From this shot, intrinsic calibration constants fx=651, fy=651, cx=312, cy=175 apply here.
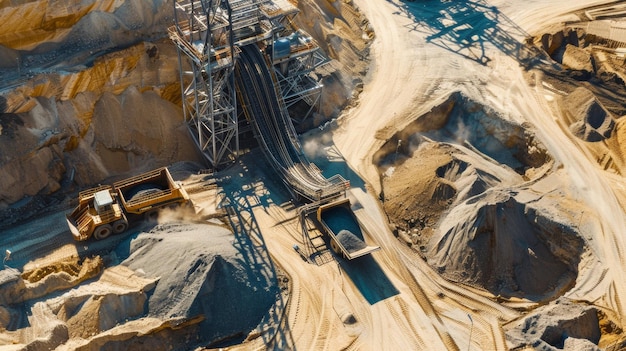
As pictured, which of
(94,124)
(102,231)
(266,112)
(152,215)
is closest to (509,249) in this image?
(266,112)

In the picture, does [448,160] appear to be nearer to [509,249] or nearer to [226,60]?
[509,249]

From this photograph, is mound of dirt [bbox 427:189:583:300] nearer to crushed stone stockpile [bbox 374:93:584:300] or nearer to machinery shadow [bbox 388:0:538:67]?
crushed stone stockpile [bbox 374:93:584:300]

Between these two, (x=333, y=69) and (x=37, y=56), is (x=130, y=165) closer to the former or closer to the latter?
(x=37, y=56)

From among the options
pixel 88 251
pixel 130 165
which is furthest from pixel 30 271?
pixel 130 165

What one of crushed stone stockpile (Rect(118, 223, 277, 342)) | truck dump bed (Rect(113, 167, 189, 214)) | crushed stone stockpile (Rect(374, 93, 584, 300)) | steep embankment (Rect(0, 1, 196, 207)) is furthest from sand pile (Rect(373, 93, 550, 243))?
steep embankment (Rect(0, 1, 196, 207))

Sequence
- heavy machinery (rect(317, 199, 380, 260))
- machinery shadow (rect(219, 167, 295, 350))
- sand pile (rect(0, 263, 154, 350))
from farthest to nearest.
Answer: heavy machinery (rect(317, 199, 380, 260))
machinery shadow (rect(219, 167, 295, 350))
sand pile (rect(0, 263, 154, 350))

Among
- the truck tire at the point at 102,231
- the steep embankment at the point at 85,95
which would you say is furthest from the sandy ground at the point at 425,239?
the steep embankment at the point at 85,95

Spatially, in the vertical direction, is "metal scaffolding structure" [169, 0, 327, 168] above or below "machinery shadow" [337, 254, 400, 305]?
above
